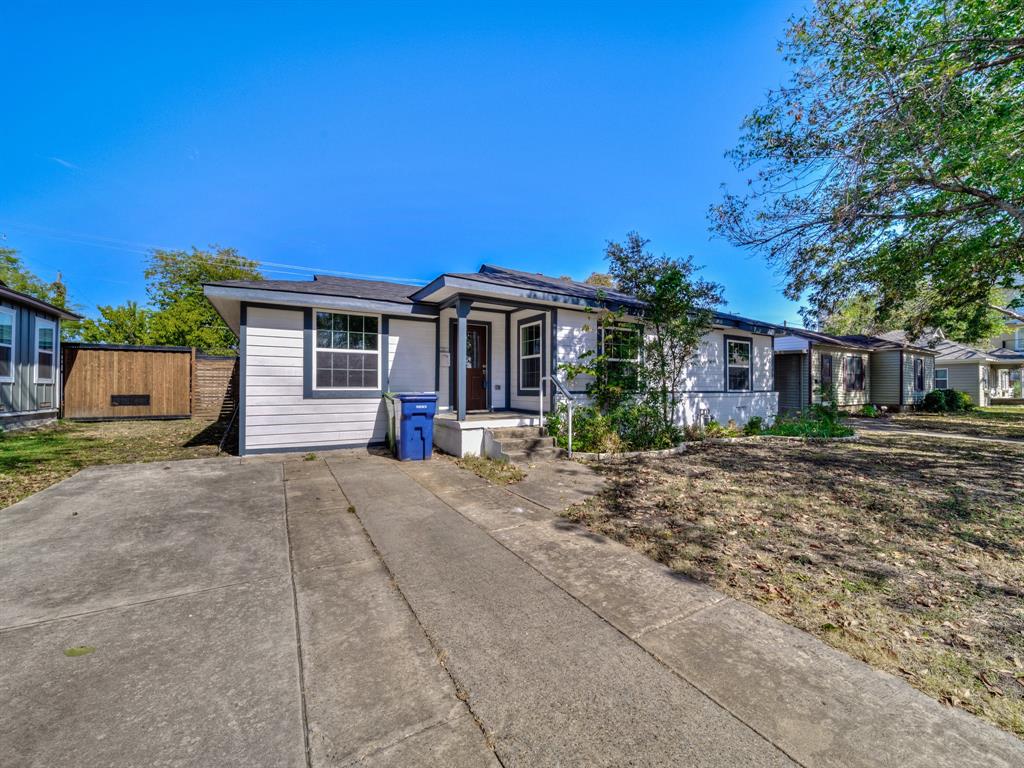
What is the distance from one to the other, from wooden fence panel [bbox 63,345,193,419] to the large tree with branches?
53.5ft

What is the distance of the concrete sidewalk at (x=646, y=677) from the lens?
1529 mm

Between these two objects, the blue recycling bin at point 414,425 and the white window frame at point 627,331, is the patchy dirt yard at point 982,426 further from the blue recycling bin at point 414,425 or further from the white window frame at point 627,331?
the blue recycling bin at point 414,425

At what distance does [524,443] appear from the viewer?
732cm

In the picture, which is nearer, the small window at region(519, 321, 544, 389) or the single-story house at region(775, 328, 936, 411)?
the small window at region(519, 321, 544, 389)

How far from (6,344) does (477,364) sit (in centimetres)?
1137

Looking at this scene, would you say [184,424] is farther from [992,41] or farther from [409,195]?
[992,41]

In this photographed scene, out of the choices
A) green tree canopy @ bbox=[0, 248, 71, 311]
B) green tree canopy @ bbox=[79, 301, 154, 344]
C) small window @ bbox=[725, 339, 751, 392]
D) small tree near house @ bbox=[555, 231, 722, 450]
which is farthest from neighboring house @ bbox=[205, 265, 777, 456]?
green tree canopy @ bbox=[0, 248, 71, 311]

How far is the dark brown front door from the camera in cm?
934

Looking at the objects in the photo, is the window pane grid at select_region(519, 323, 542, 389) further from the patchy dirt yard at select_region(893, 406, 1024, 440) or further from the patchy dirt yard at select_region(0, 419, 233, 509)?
the patchy dirt yard at select_region(893, 406, 1024, 440)

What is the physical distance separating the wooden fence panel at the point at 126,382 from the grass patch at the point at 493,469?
39.1 ft

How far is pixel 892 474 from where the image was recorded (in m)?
6.11

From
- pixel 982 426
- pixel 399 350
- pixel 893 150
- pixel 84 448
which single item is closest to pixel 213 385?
pixel 84 448

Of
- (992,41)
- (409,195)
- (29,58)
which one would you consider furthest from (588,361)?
(29,58)

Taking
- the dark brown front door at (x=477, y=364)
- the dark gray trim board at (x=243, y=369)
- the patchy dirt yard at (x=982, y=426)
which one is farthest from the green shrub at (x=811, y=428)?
the dark gray trim board at (x=243, y=369)
